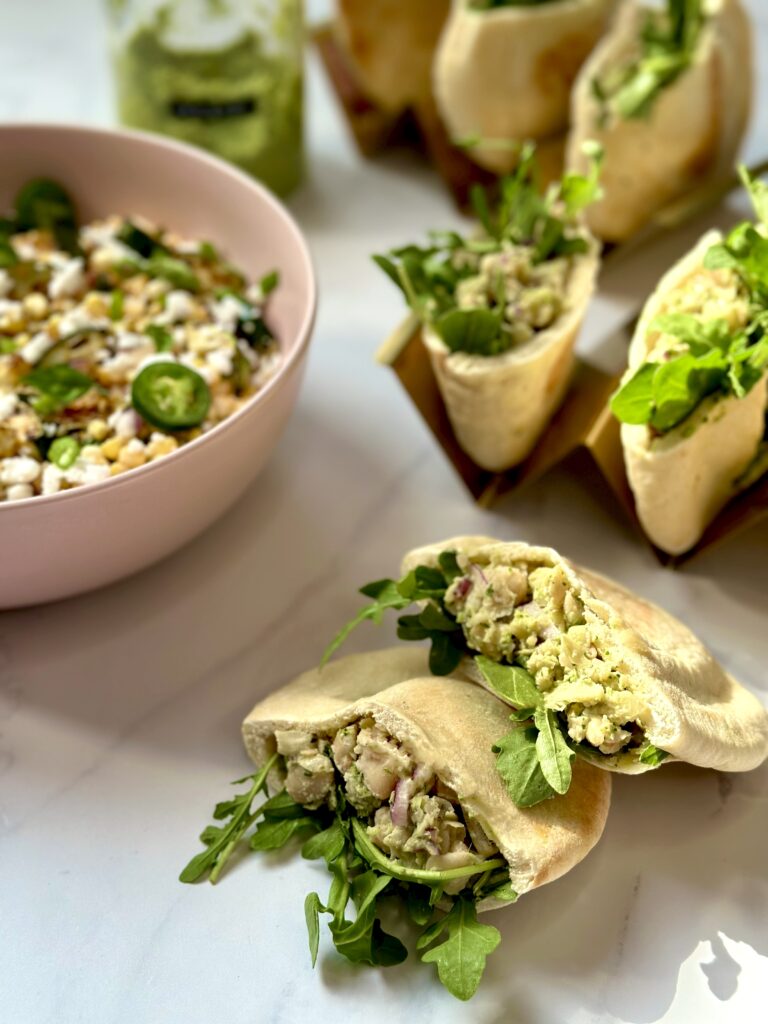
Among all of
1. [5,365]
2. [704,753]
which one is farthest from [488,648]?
[5,365]

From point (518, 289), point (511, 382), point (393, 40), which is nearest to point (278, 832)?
point (511, 382)

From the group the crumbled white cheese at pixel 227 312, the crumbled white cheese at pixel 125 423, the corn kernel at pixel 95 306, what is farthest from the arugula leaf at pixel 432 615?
the corn kernel at pixel 95 306

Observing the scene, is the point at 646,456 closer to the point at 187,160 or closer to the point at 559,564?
the point at 559,564

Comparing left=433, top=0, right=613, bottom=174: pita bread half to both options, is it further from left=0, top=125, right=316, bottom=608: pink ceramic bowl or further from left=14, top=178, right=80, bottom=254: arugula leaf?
left=14, top=178, right=80, bottom=254: arugula leaf

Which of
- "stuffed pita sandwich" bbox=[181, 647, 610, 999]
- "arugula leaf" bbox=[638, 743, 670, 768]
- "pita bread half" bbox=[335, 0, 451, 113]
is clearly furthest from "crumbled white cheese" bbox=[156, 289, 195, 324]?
"arugula leaf" bbox=[638, 743, 670, 768]

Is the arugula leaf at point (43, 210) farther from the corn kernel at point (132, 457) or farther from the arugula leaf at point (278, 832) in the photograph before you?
the arugula leaf at point (278, 832)

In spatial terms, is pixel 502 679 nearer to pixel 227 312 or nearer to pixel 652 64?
pixel 227 312
